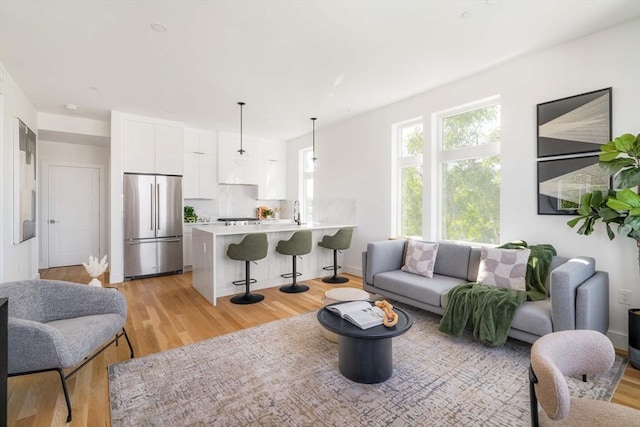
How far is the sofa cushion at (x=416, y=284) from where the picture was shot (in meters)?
3.12

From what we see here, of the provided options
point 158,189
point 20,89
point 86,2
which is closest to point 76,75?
point 20,89

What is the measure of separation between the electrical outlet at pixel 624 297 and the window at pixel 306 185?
493 centimetres

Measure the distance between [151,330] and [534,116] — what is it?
456cm

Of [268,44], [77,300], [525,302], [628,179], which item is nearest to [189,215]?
[77,300]

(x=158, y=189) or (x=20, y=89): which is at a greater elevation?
(x=20, y=89)

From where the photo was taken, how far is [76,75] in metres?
3.62

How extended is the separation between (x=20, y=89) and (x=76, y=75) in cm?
107

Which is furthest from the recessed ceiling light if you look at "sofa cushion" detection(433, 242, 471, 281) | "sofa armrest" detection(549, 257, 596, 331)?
"sofa armrest" detection(549, 257, 596, 331)

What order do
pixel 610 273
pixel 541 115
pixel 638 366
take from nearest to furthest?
pixel 638 366
pixel 610 273
pixel 541 115

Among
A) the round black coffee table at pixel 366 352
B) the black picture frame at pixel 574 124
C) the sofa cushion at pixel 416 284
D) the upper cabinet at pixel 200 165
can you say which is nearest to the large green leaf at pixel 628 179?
the black picture frame at pixel 574 124

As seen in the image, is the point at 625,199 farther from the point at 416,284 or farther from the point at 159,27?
the point at 159,27

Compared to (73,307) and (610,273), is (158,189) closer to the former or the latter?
(73,307)

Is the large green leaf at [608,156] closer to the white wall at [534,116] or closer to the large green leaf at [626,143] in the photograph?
the large green leaf at [626,143]

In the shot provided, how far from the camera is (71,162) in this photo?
6.14 meters
